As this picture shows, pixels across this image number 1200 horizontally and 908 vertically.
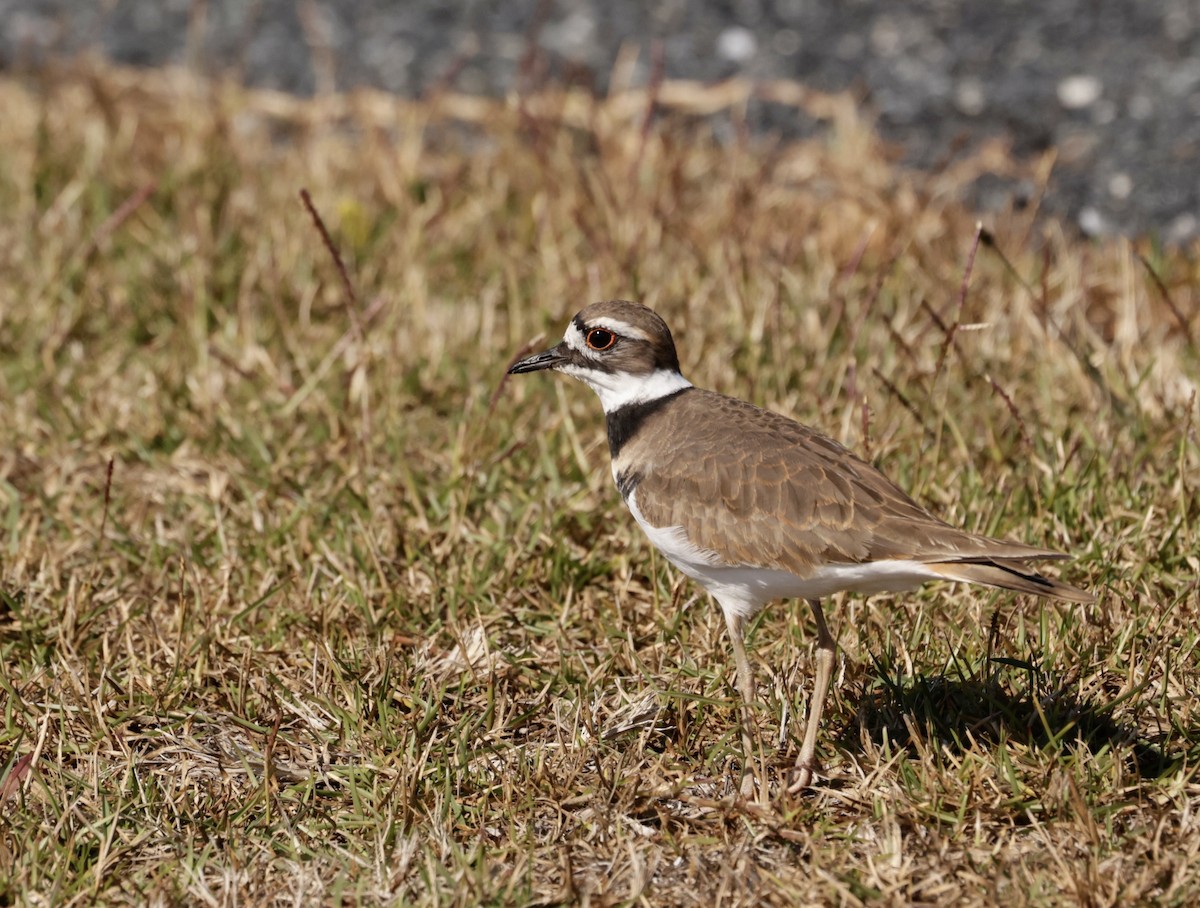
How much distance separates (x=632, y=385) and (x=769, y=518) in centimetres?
82

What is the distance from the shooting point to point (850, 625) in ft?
14.7

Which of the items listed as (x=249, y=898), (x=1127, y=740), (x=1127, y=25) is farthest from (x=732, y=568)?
(x=1127, y=25)

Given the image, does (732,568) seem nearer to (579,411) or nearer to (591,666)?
(591,666)

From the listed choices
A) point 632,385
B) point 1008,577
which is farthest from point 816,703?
point 632,385

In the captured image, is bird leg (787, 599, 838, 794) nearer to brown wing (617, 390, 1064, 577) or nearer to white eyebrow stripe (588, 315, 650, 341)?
brown wing (617, 390, 1064, 577)

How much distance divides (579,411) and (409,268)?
1.38 meters

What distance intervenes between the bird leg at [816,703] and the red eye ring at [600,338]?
1.01 meters

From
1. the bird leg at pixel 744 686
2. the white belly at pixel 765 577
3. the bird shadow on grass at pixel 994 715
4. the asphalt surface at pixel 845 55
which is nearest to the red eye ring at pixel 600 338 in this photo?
the white belly at pixel 765 577

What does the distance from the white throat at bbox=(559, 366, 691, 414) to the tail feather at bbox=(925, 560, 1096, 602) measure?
1.16 m

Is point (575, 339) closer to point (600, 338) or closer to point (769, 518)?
point (600, 338)

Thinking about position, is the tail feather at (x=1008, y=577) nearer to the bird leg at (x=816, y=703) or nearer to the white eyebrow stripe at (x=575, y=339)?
the bird leg at (x=816, y=703)

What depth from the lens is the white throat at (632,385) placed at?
447 cm

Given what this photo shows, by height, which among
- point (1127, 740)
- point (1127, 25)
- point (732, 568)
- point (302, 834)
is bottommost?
point (302, 834)

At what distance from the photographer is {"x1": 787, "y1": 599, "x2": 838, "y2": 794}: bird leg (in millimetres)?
3844
